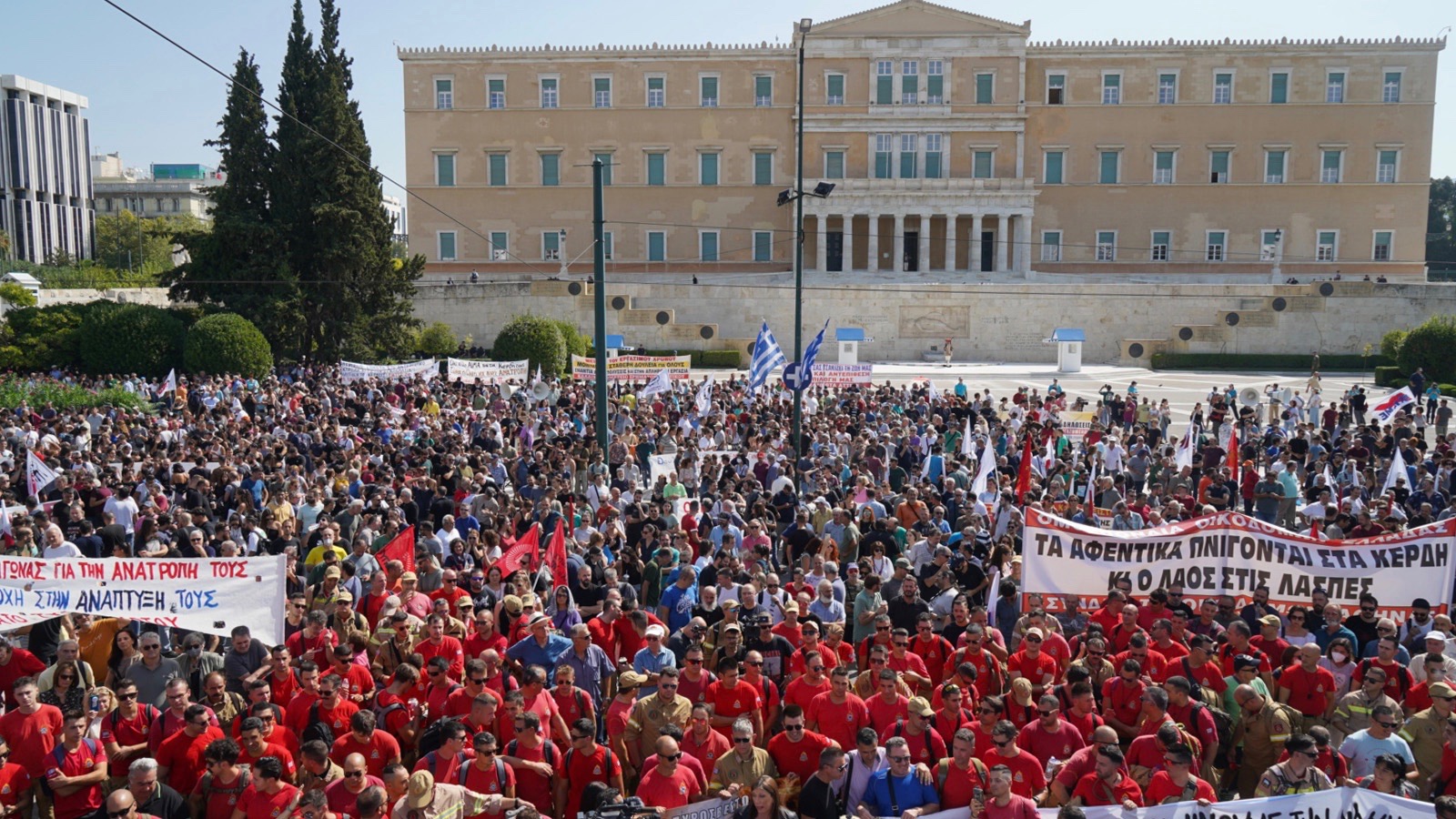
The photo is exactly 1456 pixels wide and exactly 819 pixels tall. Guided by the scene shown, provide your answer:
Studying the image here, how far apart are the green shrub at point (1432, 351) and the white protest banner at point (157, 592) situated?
35.7 m

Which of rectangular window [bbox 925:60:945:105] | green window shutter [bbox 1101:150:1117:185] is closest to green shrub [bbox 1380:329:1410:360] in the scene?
green window shutter [bbox 1101:150:1117:185]

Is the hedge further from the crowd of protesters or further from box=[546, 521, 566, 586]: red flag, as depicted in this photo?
box=[546, 521, 566, 586]: red flag

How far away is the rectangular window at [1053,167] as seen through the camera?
5516 cm

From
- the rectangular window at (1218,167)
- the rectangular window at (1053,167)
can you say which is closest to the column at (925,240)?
the rectangular window at (1053,167)

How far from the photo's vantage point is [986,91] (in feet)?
176

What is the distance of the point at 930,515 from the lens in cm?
1291

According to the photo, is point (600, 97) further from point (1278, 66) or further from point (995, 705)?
point (995, 705)

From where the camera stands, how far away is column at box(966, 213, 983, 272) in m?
52.9

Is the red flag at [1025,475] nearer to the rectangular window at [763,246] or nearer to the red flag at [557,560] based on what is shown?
the red flag at [557,560]

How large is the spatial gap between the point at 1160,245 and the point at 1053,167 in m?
6.26

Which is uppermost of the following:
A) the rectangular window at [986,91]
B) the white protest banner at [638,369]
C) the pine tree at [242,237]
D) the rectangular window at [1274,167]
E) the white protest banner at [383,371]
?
the rectangular window at [986,91]

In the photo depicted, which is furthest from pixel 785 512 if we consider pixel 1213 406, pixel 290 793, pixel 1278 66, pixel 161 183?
pixel 161 183

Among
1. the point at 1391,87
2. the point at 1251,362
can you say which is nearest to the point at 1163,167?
the point at 1391,87

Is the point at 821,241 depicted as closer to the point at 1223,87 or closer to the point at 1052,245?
the point at 1052,245
